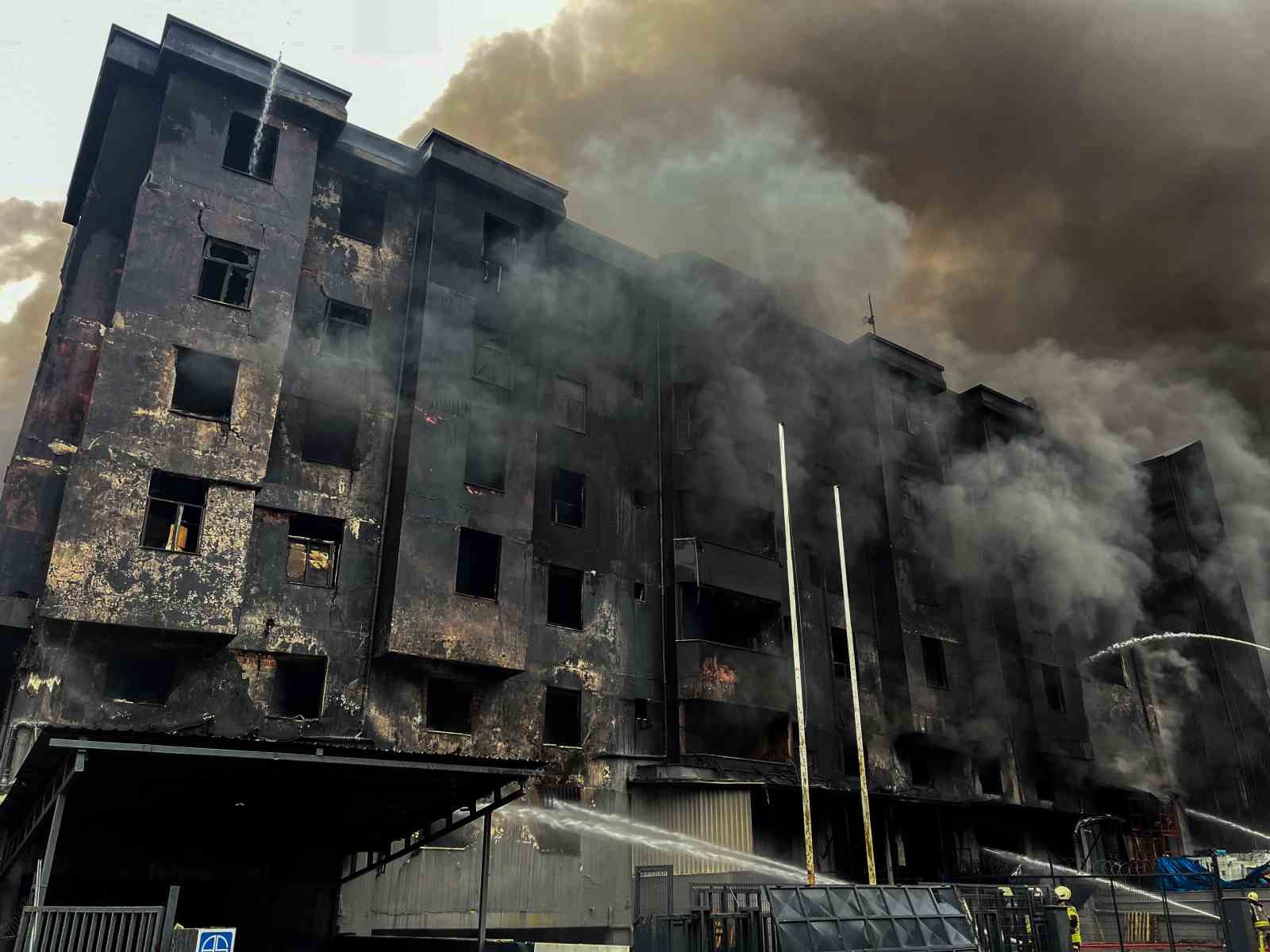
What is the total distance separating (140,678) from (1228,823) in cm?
4746

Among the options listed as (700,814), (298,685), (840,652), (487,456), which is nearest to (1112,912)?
(840,652)

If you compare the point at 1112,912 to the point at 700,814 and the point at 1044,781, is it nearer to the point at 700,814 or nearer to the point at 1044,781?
the point at 1044,781

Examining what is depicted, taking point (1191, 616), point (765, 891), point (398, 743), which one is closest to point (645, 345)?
point (398, 743)

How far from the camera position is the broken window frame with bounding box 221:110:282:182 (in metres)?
25.7

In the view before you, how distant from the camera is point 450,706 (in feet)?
83.3

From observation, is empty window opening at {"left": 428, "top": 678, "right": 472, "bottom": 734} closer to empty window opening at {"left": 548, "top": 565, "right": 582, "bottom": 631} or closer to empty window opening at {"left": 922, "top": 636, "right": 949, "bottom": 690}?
empty window opening at {"left": 548, "top": 565, "right": 582, "bottom": 631}

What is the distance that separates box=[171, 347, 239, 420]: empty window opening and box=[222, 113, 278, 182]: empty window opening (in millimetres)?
5897

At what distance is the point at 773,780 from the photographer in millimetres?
27641

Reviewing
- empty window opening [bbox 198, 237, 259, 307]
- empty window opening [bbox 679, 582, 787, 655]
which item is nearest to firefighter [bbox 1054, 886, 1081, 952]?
empty window opening [bbox 679, 582, 787, 655]

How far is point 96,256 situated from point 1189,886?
37304mm

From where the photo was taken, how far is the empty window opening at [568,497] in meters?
29.9

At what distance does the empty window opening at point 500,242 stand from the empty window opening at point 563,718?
1390cm

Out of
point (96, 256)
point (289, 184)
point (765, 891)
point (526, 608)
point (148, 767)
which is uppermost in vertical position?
point (289, 184)

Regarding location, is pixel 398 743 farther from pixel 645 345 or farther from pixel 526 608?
pixel 645 345
